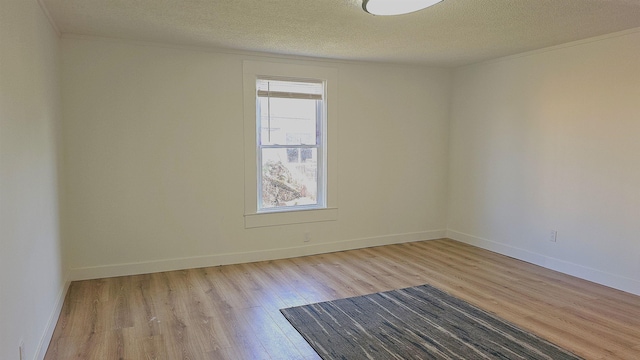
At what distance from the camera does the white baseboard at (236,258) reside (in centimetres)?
396

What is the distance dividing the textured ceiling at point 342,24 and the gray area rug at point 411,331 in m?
2.29

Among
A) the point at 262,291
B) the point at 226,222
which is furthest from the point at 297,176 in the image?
the point at 262,291

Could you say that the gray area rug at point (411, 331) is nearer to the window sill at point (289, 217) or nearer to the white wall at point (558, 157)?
the window sill at point (289, 217)

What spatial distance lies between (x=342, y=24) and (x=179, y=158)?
2.12m

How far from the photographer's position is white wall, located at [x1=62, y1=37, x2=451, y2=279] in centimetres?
385

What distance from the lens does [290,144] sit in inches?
188

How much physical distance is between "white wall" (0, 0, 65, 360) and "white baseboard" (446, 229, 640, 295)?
14.8 ft

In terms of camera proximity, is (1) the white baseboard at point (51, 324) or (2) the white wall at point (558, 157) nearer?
(1) the white baseboard at point (51, 324)

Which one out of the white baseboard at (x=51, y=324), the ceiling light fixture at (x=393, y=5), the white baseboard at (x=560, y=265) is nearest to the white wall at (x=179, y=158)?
the white baseboard at (x=51, y=324)

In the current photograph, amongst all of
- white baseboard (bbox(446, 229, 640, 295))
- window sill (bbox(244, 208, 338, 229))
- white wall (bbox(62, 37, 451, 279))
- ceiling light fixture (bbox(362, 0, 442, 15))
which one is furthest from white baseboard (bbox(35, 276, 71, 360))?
white baseboard (bbox(446, 229, 640, 295))

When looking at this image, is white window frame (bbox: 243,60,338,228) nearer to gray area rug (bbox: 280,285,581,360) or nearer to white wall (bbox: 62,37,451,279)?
white wall (bbox: 62,37,451,279)

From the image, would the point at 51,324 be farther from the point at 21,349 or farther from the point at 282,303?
the point at 282,303

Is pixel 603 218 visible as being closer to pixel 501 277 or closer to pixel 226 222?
pixel 501 277

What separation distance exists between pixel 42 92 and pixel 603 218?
15.8 ft
